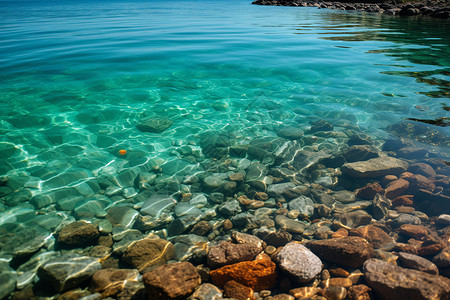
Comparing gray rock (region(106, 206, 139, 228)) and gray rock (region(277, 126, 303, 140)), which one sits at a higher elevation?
gray rock (region(277, 126, 303, 140))

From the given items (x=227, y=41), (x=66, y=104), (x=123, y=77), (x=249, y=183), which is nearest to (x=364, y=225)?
(x=249, y=183)

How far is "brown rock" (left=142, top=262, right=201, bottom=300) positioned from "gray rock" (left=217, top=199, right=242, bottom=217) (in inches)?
63.5

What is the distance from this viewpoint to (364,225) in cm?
470

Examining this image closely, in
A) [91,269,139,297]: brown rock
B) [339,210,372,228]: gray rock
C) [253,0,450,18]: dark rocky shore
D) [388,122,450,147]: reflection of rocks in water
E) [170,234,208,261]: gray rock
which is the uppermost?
[253,0,450,18]: dark rocky shore

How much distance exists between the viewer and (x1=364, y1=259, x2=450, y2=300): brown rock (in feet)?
10.2

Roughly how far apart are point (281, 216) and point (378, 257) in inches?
63.5

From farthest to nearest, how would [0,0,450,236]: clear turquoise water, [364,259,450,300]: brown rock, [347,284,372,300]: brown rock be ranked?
[0,0,450,236]: clear turquoise water
[347,284,372,300]: brown rock
[364,259,450,300]: brown rock

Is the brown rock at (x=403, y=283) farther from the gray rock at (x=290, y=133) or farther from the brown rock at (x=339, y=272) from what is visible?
the gray rock at (x=290, y=133)

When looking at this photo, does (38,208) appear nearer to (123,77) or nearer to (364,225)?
(364,225)

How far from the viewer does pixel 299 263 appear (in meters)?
3.69

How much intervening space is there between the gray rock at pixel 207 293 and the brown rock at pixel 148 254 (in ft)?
2.77

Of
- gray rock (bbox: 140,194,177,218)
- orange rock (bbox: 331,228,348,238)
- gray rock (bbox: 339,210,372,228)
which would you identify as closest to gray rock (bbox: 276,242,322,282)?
orange rock (bbox: 331,228,348,238)

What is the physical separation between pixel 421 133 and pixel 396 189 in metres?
2.63

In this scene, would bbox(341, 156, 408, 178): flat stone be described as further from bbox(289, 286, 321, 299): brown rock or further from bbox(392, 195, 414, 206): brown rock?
bbox(289, 286, 321, 299): brown rock
